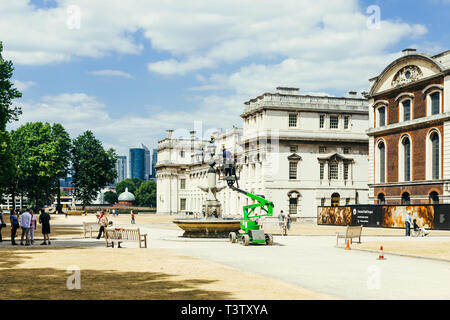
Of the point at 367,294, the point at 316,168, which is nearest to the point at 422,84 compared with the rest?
the point at 316,168

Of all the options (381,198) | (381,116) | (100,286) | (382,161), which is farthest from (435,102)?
(100,286)

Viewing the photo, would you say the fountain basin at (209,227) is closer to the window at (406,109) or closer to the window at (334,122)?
the window at (406,109)

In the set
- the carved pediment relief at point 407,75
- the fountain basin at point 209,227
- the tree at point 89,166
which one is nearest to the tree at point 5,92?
the fountain basin at point 209,227

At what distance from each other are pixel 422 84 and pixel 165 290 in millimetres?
51271

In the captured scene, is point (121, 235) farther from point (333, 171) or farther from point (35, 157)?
point (35, 157)

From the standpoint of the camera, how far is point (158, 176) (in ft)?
495

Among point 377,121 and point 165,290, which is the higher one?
point 377,121

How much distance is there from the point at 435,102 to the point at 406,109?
4859 mm

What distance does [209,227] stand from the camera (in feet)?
115

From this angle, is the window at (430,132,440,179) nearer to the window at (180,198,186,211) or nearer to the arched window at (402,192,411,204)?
the arched window at (402,192,411,204)

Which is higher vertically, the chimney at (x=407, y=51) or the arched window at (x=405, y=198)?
the chimney at (x=407, y=51)

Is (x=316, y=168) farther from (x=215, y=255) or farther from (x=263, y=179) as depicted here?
(x=215, y=255)

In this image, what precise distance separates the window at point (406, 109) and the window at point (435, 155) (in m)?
4.85

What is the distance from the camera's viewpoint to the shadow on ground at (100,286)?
43.1ft
